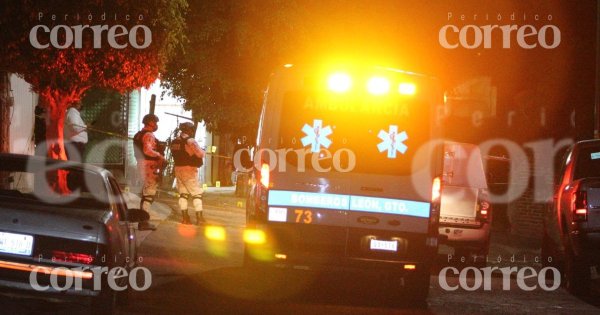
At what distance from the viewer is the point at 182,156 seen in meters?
16.2

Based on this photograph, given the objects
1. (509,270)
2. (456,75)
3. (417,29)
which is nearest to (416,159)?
(509,270)

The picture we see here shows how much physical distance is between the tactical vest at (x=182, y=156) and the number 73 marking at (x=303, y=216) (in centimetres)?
653

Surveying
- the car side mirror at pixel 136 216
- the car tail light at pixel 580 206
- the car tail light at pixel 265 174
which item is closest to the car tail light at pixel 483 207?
the car tail light at pixel 580 206

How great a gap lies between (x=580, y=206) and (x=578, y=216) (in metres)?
0.13

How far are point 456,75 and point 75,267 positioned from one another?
2309cm

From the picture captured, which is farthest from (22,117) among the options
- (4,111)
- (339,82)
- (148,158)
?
(339,82)

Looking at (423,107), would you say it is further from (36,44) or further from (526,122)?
(526,122)

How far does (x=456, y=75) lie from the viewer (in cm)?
2917

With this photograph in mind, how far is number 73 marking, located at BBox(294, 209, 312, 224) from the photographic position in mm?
9867

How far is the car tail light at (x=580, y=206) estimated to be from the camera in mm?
10984

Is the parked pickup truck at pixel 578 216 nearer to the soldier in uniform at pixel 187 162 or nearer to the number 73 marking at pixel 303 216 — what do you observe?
the number 73 marking at pixel 303 216

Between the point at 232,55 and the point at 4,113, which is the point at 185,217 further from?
the point at 232,55

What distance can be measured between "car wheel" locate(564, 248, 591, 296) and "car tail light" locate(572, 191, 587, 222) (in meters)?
0.60

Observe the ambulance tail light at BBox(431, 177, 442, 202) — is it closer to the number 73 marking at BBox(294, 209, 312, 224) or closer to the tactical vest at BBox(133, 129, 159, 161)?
the number 73 marking at BBox(294, 209, 312, 224)
